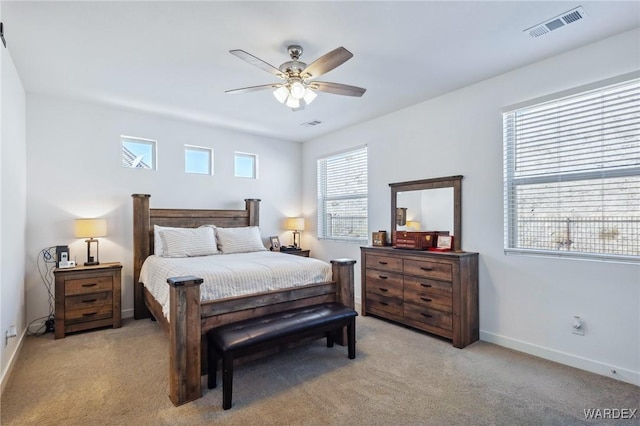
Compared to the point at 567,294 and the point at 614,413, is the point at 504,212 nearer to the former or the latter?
the point at 567,294

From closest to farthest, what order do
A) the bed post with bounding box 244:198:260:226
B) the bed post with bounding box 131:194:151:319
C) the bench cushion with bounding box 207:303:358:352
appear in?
the bench cushion with bounding box 207:303:358:352
the bed post with bounding box 131:194:151:319
the bed post with bounding box 244:198:260:226

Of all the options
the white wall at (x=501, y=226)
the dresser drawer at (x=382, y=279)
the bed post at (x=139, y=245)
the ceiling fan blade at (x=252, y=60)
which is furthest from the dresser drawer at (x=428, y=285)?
the bed post at (x=139, y=245)

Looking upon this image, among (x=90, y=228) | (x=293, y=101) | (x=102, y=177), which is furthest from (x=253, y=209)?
(x=293, y=101)

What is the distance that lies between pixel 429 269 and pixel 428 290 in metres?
0.23

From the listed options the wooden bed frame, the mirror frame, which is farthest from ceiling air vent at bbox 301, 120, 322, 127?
the wooden bed frame

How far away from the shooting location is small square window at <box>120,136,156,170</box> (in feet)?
14.5

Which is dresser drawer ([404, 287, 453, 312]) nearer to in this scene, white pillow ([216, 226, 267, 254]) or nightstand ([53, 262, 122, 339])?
white pillow ([216, 226, 267, 254])

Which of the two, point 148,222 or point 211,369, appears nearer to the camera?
point 211,369

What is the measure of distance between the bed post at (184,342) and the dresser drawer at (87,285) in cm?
206

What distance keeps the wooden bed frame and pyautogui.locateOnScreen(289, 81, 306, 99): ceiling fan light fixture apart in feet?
5.37

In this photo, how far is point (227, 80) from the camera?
3.31m

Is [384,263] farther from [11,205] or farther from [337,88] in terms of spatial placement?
[11,205]

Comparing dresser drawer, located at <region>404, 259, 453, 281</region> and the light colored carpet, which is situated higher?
dresser drawer, located at <region>404, 259, 453, 281</region>

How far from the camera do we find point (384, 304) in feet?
13.0
